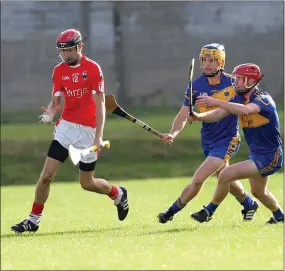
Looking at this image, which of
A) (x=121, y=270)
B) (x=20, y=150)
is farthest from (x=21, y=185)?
(x=121, y=270)

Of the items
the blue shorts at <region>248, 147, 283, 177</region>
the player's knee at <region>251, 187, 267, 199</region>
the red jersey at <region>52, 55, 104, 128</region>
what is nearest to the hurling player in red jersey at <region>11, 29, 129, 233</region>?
the red jersey at <region>52, 55, 104, 128</region>

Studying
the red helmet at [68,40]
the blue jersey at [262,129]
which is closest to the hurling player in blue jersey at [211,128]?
the blue jersey at [262,129]

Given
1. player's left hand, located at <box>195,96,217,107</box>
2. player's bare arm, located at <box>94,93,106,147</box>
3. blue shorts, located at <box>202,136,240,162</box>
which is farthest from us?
blue shorts, located at <box>202,136,240,162</box>

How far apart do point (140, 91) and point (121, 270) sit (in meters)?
18.9

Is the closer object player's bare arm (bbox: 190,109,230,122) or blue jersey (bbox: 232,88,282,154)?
blue jersey (bbox: 232,88,282,154)

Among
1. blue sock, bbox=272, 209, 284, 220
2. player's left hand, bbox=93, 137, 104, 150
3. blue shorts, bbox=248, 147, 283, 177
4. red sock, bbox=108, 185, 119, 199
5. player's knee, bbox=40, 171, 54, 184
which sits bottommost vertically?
red sock, bbox=108, 185, 119, 199

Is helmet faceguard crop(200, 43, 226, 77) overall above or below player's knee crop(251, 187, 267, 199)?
above

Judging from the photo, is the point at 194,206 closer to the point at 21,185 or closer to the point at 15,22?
the point at 21,185

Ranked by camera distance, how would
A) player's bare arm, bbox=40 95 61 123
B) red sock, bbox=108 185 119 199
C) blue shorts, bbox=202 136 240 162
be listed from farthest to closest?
red sock, bbox=108 185 119 199
blue shorts, bbox=202 136 240 162
player's bare arm, bbox=40 95 61 123

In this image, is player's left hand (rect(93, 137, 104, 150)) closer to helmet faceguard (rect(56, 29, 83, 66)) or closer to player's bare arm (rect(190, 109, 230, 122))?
→ helmet faceguard (rect(56, 29, 83, 66))

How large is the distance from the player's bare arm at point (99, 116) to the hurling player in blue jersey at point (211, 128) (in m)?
0.68

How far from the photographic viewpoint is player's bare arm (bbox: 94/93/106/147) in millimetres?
10477

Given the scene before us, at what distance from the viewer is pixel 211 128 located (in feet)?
36.4

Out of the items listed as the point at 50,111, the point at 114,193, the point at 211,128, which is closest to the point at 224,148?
the point at 211,128
